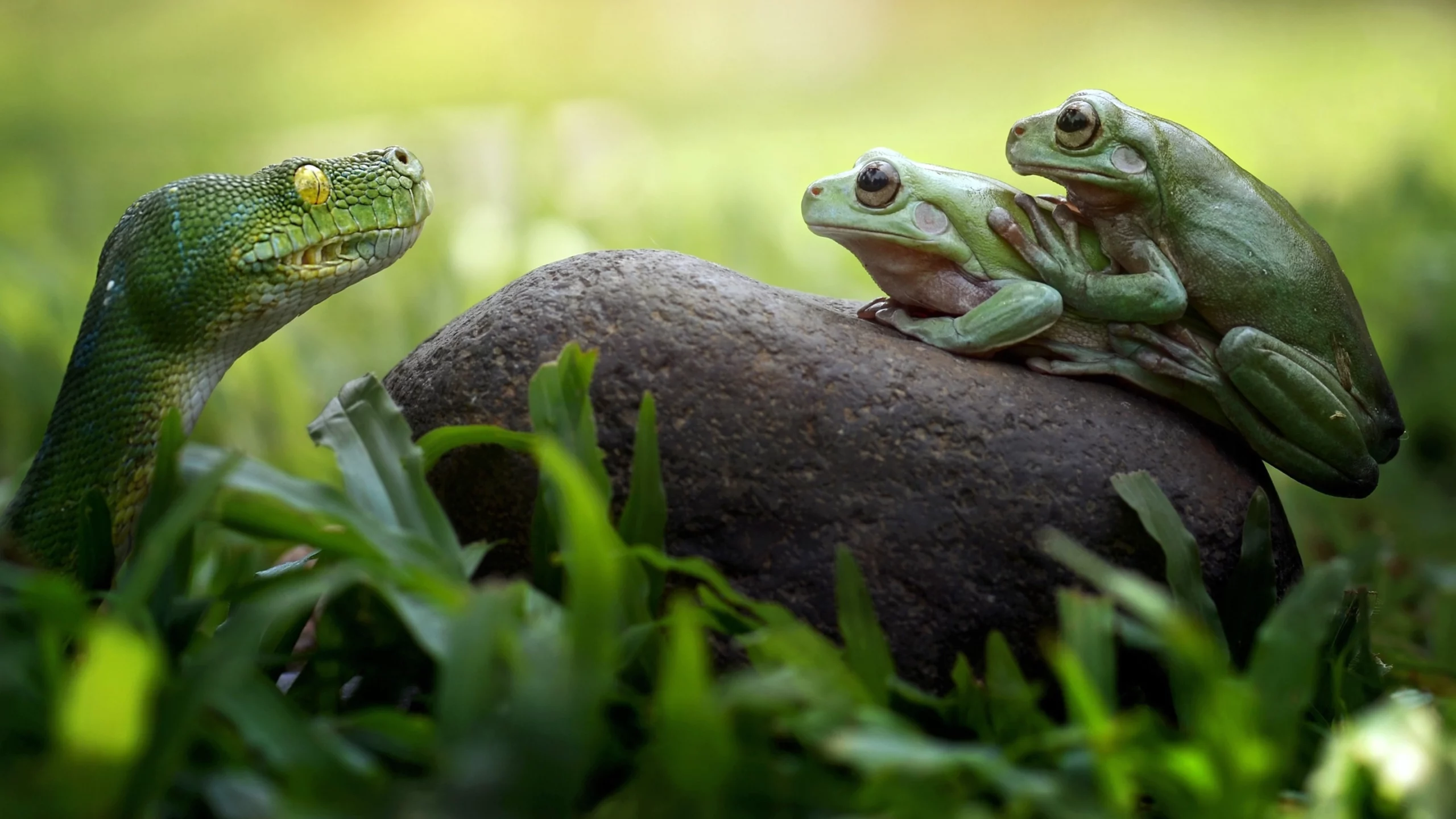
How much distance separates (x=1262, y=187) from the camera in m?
2.05

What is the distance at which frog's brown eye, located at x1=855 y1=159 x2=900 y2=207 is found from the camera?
77.1 inches

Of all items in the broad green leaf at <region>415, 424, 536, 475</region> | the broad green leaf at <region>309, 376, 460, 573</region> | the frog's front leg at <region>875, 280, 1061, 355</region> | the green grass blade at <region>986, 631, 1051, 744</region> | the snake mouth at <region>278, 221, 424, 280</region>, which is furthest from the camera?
the snake mouth at <region>278, 221, 424, 280</region>

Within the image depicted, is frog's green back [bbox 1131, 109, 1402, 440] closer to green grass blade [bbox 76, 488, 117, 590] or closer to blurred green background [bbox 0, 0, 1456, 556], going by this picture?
green grass blade [bbox 76, 488, 117, 590]

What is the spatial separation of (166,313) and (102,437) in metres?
0.23

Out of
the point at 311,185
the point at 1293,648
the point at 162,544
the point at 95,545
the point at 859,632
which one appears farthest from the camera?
the point at 311,185

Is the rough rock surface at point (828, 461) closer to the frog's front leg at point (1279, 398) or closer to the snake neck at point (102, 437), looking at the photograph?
the frog's front leg at point (1279, 398)

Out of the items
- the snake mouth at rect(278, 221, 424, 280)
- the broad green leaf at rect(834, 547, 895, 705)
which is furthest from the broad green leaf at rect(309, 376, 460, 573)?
the broad green leaf at rect(834, 547, 895, 705)

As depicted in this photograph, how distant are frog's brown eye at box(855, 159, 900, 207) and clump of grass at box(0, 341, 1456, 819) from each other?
2.05ft

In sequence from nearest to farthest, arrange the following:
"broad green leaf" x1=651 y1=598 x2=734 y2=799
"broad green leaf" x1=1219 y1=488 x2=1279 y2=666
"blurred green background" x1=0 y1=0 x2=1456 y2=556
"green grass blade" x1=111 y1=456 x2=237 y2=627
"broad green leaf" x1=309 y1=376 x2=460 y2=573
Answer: "broad green leaf" x1=651 y1=598 x2=734 y2=799 → "green grass blade" x1=111 y1=456 x2=237 y2=627 → "broad green leaf" x1=309 y1=376 x2=460 y2=573 → "broad green leaf" x1=1219 y1=488 x2=1279 y2=666 → "blurred green background" x1=0 y1=0 x2=1456 y2=556

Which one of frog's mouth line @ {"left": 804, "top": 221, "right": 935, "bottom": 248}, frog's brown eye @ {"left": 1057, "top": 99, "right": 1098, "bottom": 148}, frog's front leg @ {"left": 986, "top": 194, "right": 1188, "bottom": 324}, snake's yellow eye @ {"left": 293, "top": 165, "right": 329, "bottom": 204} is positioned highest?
frog's brown eye @ {"left": 1057, "top": 99, "right": 1098, "bottom": 148}

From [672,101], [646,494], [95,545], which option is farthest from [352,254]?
[672,101]

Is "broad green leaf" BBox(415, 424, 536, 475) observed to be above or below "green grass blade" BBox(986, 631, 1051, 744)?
above

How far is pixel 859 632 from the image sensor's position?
59.3 inches

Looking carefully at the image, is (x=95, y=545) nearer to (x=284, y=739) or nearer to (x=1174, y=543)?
(x=284, y=739)
